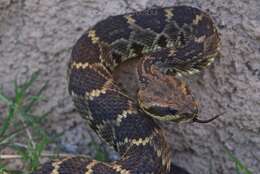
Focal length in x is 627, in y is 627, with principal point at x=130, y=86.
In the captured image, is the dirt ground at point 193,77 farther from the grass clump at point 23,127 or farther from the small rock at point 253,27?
the grass clump at point 23,127

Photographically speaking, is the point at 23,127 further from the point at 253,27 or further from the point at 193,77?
the point at 253,27

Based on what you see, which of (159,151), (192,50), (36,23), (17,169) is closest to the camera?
(159,151)

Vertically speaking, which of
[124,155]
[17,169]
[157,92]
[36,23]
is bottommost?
[17,169]

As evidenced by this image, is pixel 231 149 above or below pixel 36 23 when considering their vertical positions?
below

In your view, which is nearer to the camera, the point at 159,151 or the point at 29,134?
the point at 159,151

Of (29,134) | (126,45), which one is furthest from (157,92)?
(29,134)

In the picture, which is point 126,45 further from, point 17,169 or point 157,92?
point 17,169
